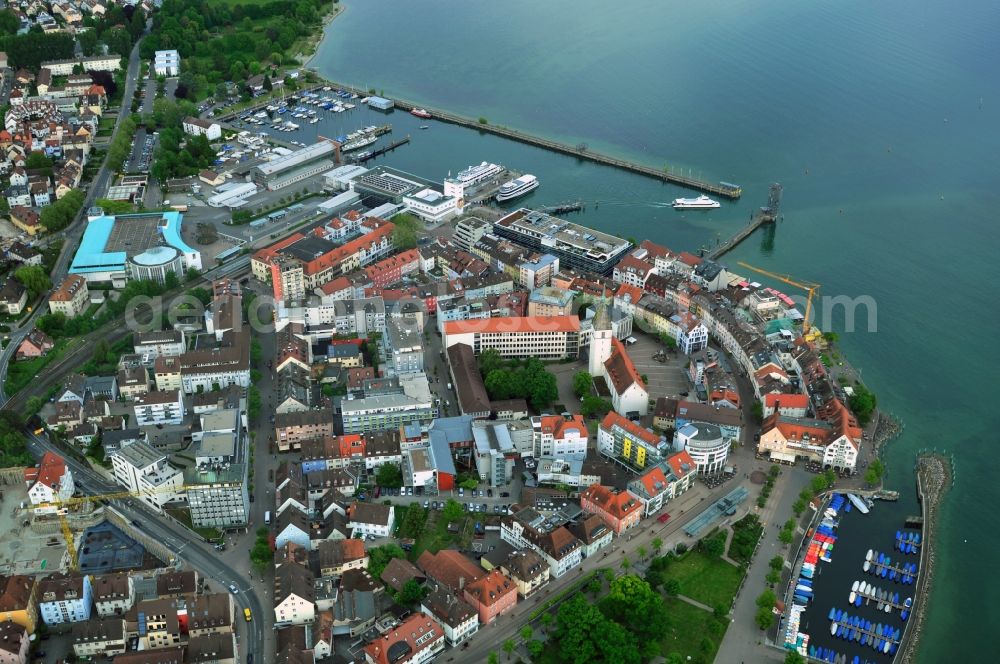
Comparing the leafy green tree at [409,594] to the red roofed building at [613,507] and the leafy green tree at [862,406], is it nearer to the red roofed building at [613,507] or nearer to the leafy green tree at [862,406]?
the red roofed building at [613,507]

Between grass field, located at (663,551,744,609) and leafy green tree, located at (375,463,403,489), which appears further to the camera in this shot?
leafy green tree, located at (375,463,403,489)

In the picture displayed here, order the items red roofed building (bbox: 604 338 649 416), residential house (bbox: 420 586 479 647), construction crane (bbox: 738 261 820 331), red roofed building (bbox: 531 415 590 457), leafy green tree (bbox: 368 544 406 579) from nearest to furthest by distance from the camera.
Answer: residential house (bbox: 420 586 479 647)
leafy green tree (bbox: 368 544 406 579)
red roofed building (bbox: 531 415 590 457)
red roofed building (bbox: 604 338 649 416)
construction crane (bbox: 738 261 820 331)

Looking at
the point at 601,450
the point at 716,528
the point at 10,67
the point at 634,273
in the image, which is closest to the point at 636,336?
the point at 634,273

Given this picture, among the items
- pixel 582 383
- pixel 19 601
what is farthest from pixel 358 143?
pixel 19 601

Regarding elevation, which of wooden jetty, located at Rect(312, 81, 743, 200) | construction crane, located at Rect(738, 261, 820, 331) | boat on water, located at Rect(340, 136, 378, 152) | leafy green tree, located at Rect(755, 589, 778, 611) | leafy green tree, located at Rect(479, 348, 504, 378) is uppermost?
wooden jetty, located at Rect(312, 81, 743, 200)

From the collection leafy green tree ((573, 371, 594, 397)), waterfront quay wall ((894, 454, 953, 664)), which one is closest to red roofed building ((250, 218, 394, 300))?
leafy green tree ((573, 371, 594, 397))

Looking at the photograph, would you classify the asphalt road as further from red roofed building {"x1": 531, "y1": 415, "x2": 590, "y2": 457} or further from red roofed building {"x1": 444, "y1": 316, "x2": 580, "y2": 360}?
red roofed building {"x1": 444, "y1": 316, "x2": 580, "y2": 360}

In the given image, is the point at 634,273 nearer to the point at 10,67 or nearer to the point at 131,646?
the point at 131,646

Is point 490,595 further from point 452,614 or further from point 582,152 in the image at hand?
point 582,152
